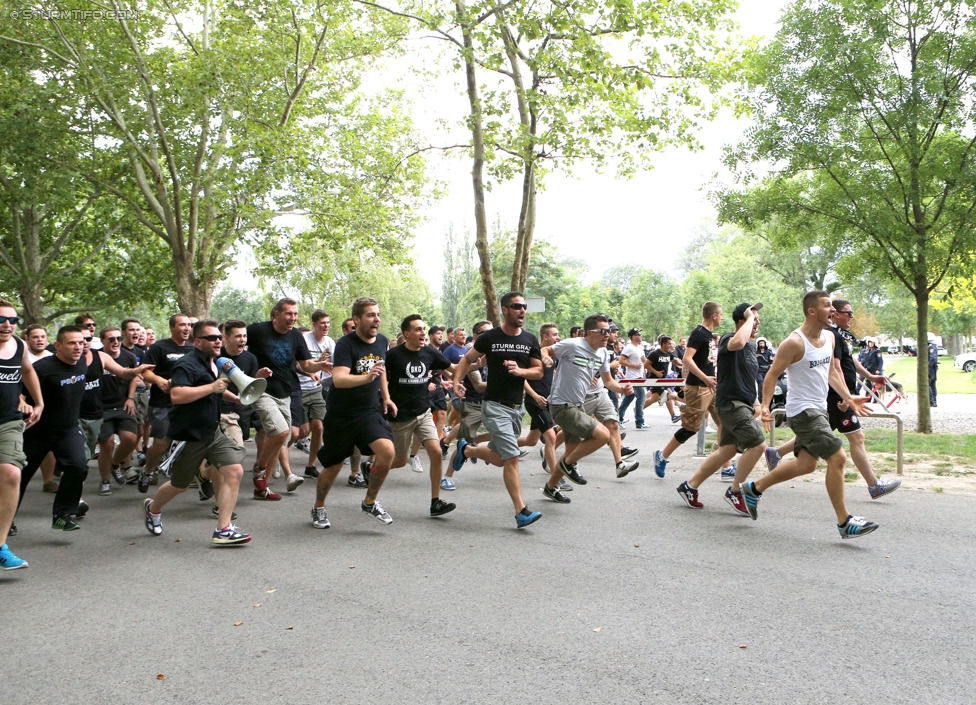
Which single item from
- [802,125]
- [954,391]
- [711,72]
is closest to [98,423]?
[802,125]

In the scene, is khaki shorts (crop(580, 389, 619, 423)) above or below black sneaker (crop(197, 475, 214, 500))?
above

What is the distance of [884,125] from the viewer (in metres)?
13.2

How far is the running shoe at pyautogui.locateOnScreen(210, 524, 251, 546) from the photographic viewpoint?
21.2 feet

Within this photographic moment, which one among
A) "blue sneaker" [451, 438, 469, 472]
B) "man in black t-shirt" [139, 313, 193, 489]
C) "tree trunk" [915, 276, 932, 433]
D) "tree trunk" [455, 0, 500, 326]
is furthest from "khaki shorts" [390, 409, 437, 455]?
"tree trunk" [915, 276, 932, 433]

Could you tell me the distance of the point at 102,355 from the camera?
8688 mm

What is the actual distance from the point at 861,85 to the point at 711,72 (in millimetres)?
3923

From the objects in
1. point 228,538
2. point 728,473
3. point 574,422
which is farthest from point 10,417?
point 728,473

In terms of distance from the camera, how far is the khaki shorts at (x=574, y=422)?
26.2ft

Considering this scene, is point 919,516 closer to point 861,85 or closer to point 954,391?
point 861,85

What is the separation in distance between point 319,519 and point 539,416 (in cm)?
303

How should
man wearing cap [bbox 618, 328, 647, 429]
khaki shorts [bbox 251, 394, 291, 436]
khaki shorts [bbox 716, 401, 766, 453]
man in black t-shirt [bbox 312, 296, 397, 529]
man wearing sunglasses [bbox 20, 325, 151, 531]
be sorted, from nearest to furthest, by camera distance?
man wearing sunglasses [bbox 20, 325, 151, 531], man in black t-shirt [bbox 312, 296, 397, 529], khaki shorts [bbox 716, 401, 766, 453], khaki shorts [bbox 251, 394, 291, 436], man wearing cap [bbox 618, 328, 647, 429]

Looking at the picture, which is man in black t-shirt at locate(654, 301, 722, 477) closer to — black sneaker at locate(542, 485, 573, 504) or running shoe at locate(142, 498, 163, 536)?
black sneaker at locate(542, 485, 573, 504)

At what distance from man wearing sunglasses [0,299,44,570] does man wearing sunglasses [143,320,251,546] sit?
1050 millimetres

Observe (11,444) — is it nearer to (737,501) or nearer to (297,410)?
(297,410)
